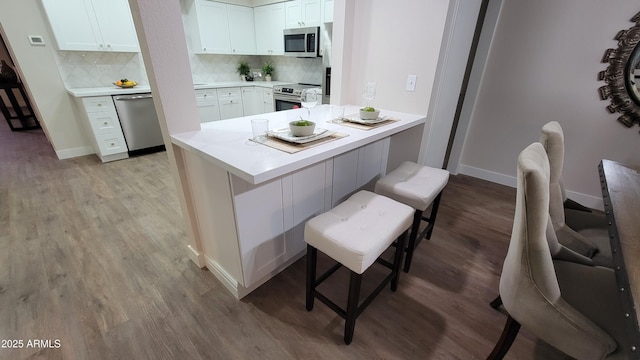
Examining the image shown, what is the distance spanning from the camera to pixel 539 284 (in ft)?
2.96

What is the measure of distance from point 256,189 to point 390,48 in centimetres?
154

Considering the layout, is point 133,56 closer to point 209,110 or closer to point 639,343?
point 209,110

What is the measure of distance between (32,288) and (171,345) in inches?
42.4

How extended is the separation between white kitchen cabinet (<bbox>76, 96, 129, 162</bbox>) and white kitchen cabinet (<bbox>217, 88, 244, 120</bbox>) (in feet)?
4.70

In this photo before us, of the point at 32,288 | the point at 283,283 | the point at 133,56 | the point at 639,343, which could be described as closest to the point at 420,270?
the point at 283,283

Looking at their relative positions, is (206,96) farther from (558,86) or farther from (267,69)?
(558,86)

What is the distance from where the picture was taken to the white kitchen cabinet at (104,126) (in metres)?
3.17

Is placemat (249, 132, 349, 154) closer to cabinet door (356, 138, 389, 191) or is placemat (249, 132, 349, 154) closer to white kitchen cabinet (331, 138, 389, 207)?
white kitchen cabinet (331, 138, 389, 207)

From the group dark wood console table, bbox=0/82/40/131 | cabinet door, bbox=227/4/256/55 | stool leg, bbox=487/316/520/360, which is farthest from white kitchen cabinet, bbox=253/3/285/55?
stool leg, bbox=487/316/520/360

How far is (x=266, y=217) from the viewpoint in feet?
4.66

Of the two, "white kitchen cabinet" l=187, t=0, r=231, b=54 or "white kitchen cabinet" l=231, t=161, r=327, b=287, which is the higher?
"white kitchen cabinet" l=187, t=0, r=231, b=54

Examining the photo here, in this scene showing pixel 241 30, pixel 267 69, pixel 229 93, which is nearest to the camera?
pixel 229 93

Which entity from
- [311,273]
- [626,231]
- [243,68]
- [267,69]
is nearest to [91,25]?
[243,68]

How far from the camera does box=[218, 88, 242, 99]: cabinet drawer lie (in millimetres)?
4233
